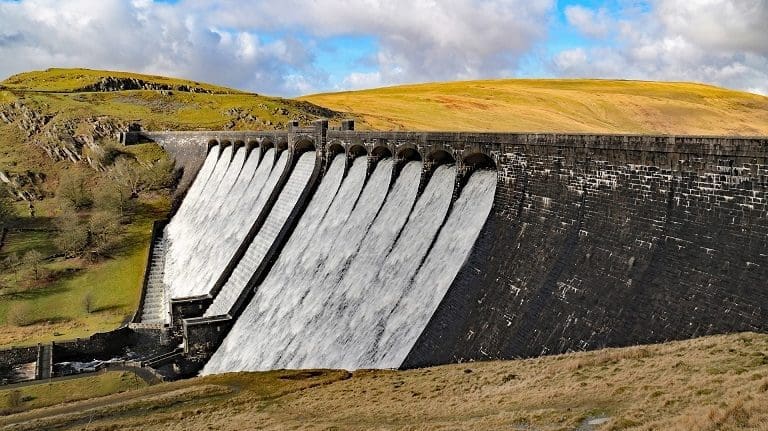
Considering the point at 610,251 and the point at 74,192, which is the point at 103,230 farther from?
the point at 610,251

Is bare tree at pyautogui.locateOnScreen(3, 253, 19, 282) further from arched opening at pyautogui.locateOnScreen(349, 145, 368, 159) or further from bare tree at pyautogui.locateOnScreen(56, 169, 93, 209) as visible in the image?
arched opening at pyautogui.locateOnScreen(349, 145, 368, 159)

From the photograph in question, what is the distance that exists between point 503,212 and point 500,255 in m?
2.61

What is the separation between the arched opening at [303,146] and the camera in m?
57.8

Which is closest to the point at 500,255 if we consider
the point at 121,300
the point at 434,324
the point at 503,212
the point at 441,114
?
the point at 503,212

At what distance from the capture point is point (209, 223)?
68125 millimetres

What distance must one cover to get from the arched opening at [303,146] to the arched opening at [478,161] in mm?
26818

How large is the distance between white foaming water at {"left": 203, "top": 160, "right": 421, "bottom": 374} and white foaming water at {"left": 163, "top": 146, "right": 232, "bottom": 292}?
2312 cm

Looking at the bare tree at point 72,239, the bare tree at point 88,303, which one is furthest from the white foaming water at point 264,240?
the bare tree at point 72,239

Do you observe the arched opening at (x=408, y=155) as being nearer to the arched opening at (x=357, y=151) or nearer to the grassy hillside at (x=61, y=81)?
the arched opening at (x=357, y=151)

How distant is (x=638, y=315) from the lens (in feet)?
67.1

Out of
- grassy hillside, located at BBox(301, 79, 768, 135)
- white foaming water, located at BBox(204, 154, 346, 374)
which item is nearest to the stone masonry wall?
white foaming water, located at BBox(204, 154, 346, 374)

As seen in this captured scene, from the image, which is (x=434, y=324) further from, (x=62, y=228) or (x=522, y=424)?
(x=62, y=228)

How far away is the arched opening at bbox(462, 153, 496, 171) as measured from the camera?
107 ft

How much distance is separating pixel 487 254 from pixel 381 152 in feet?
58.1
